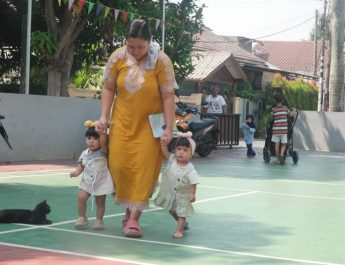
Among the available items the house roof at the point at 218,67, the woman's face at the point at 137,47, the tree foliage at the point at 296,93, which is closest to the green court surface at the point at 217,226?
the woman's face at the point at 137,47

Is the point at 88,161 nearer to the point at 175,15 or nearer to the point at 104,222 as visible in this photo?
the point at 104,222

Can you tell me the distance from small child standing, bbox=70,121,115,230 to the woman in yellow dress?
13 cm

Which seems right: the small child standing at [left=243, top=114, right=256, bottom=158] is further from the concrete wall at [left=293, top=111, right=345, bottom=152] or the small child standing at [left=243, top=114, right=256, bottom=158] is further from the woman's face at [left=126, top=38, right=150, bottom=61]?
the woman's face at [left=126, top=38, right=150, bottom=61]

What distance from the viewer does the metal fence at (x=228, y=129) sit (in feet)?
71.5

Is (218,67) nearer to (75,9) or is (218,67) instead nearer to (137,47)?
(75,9)

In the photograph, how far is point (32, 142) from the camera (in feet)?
50.5

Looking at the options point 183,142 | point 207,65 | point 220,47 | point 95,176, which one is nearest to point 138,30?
point 183,142

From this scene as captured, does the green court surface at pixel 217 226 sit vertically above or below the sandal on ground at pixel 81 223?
below

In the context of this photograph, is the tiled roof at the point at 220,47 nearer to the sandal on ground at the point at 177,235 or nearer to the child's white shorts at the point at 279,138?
the child's white shorts at the point at 279,138

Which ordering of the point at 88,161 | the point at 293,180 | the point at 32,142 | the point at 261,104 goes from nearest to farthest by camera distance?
the point at 88,161 → the point at 293,180 → the point at 32,142 → the point at 261,104

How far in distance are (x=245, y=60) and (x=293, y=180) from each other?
3291 centimetres

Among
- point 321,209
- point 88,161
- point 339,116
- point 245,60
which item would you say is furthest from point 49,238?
point 245,60

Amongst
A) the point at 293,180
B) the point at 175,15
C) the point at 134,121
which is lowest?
the point at 293,180

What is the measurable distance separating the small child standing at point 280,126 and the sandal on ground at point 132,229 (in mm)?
9928
